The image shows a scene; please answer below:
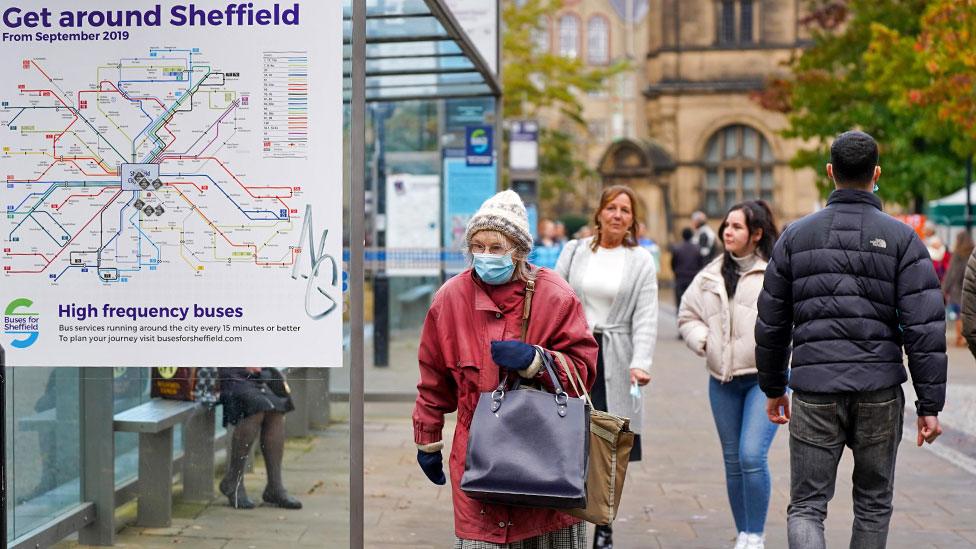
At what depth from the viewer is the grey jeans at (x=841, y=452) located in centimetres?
516

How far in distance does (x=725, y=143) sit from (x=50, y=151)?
Result: 4458cm

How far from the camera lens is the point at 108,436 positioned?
21.6 ft

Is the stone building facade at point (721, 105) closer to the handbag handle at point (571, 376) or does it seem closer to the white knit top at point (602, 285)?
the white knit top at point (602, 285)

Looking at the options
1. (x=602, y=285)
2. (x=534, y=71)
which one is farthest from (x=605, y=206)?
(x=534, y=71)

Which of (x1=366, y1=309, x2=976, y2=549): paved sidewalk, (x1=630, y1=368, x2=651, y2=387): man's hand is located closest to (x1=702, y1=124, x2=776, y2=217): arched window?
(x1=366, y1=309, x2=976, y2=549): paved sidewalk

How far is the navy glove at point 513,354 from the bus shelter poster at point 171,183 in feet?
4.53

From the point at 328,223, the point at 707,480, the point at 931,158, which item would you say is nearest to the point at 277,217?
the point at 328,223

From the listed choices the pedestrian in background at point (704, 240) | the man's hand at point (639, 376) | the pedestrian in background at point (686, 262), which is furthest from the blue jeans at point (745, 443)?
the pedestrian in background at point (704, 240)

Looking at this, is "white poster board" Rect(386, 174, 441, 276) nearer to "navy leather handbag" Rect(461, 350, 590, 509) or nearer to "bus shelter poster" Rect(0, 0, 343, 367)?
"bus shelter poster" Rect(0, 0, 343, 367)

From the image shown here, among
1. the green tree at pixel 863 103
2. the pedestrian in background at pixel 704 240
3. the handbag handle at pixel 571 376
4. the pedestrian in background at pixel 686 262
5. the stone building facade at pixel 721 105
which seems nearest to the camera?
the handbag handle at pixel 571 376

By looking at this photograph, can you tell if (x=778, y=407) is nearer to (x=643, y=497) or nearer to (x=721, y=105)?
(x=643, y=497)

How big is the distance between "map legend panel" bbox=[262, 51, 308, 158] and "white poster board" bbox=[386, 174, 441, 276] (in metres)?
8.47

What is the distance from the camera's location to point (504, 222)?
187 inches

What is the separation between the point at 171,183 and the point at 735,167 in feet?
145
